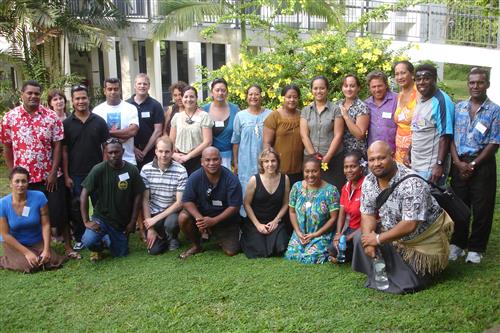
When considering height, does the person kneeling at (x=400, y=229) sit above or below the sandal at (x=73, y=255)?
above

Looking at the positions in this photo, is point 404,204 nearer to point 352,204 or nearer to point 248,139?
point 352,204

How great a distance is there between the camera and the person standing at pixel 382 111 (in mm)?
5559

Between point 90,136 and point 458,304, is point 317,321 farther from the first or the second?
point 90,136

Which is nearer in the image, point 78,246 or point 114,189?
point 114,189

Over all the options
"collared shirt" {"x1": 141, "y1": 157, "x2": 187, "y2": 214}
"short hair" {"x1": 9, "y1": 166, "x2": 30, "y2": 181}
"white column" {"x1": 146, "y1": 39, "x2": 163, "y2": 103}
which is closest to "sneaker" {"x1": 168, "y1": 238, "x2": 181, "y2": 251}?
"collared shirt" {"x1": 141, "y1": 157, "x2": 187, "y2": 214}

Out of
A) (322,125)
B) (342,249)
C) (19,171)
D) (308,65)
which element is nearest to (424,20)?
(308,65)

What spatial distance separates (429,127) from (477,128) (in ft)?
1.39

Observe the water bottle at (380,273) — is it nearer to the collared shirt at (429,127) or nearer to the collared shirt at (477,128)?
the collared shirt at (429,127)

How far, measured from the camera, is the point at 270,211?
19.3 ft

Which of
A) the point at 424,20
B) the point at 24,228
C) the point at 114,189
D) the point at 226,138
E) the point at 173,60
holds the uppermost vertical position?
the point at 424,20

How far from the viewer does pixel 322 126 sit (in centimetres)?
578

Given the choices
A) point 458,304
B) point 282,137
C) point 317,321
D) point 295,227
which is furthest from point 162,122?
point 458,304

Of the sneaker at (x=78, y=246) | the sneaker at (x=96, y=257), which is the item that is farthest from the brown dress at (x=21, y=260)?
the sneaker at (x=78, y=246)

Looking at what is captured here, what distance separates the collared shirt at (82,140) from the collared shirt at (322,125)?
221 cm
